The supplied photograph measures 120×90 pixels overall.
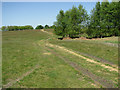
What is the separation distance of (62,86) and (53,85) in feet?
2.91

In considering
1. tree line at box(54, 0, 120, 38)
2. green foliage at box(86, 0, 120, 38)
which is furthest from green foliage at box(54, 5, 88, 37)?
green foliage at box(86, 0, 120, 38)

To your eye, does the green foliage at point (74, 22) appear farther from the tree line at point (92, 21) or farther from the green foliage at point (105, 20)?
the green foliage at point (105, 20)

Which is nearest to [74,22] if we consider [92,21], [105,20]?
[92,21]

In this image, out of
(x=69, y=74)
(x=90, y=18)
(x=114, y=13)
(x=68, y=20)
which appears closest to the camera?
(x=69, y=74)

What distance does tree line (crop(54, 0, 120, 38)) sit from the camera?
179 feet

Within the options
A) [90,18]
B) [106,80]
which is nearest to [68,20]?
[90,18]

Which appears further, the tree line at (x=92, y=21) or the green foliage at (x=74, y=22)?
the green foliage at (x=74, y=22)

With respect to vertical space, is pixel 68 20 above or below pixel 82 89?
above

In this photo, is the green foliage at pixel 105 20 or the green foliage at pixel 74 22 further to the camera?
the green foliage at pixel 74 22

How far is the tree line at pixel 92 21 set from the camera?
54500 mm

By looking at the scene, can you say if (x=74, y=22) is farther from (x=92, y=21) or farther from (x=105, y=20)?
(x=105, y=20)

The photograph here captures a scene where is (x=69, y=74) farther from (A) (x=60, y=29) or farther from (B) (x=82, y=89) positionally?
(A) (x=60, y=29)

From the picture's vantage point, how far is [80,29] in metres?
63.9

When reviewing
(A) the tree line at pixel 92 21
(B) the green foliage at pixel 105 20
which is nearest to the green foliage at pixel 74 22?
(A) the tree line at pixel 92 21
